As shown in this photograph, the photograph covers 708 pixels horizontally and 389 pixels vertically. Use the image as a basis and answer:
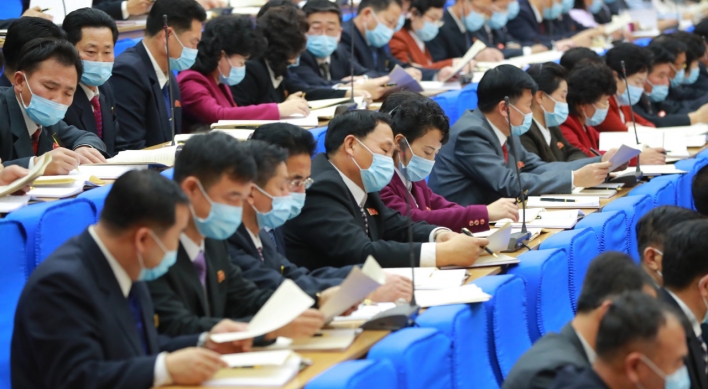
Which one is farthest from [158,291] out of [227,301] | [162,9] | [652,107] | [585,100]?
[652,107]

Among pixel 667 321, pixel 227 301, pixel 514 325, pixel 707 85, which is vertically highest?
pixel 667 321

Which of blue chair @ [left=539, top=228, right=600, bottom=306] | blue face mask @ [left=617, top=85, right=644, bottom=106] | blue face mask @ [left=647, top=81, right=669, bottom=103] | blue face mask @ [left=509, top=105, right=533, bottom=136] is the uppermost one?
blue face mask @ [left=509, top=105, right=533, bottom=136]

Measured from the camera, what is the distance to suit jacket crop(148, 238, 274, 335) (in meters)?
2.43

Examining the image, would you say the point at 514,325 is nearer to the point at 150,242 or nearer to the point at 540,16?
the point at 150,242

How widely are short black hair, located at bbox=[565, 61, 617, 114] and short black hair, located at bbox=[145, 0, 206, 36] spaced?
2062 mm

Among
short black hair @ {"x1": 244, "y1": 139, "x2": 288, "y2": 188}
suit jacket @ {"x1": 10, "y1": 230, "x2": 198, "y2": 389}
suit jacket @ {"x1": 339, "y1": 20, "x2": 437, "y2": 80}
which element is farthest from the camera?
suit jacket @ {"x1": 339, "y1": 20, "x2": 437, "y2": 80}

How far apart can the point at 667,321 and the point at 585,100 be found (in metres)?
3.67

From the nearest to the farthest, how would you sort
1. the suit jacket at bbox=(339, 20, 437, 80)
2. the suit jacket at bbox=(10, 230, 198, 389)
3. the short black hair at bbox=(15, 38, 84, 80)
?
the suit jacket at bbox=(10, 230, 198, 389), the short black hair at bbox=(15, 38, 84, 80), the suit jacket at bbox=(339, 20, 437, 80)

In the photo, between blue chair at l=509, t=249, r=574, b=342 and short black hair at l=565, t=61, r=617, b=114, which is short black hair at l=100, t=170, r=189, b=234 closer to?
blue chair at l=509, t=249, r=574, b=342

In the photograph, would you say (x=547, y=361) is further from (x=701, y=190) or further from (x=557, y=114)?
(x=557, y=114)

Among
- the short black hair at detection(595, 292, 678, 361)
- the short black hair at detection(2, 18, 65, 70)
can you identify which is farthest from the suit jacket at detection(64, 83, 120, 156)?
the short black hair at detection(595, 292, 678, 361)

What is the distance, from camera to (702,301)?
2.72 m

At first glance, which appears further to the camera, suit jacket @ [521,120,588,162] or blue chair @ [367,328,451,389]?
suit jacket @ [521,120,588,162]

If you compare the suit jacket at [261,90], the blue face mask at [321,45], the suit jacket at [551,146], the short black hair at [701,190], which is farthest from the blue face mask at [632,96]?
the short black hair at [701,190]
